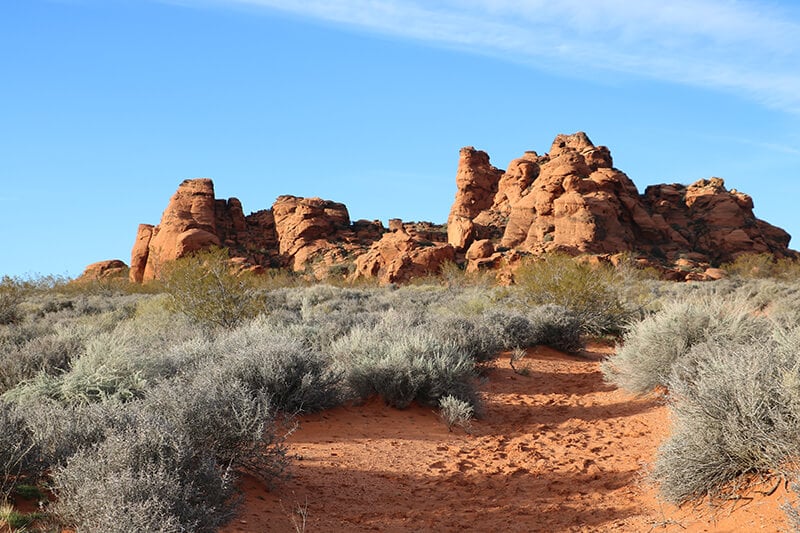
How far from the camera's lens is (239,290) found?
16203mm

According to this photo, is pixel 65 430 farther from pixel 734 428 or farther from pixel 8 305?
pixel 8 305

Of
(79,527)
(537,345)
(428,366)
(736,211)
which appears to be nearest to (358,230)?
(736,211)

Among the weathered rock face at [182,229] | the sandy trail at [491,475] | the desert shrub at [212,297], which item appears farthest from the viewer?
the weathered rock face at [182,229]

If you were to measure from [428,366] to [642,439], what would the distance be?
2.85 m

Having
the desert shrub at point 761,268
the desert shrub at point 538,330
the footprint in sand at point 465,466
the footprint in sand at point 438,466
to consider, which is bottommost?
the footprint in sand at point 438,466

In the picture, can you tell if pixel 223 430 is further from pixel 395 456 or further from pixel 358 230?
pixel 358 230

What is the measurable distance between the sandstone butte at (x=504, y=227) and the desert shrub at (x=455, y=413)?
39235 millimetres

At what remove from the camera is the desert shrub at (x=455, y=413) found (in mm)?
8258

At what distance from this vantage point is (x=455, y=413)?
8273 mm

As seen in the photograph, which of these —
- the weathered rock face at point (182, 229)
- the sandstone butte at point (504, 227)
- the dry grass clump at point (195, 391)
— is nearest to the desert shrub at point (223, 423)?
the dry grass clump at point (195, 391)

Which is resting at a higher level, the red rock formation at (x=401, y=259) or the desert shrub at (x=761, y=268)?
the desert shrub at (x=761, y=268)

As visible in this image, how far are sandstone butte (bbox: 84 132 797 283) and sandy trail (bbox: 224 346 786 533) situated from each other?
39051 mm

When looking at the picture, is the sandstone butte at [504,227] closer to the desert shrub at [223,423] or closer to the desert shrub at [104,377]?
the desert shrub at [104,377]

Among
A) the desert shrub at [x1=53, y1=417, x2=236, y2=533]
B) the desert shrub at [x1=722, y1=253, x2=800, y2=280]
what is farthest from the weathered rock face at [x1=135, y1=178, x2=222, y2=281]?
the desert shrub at [x1=53, y1=417, x2=236, y2=533]
